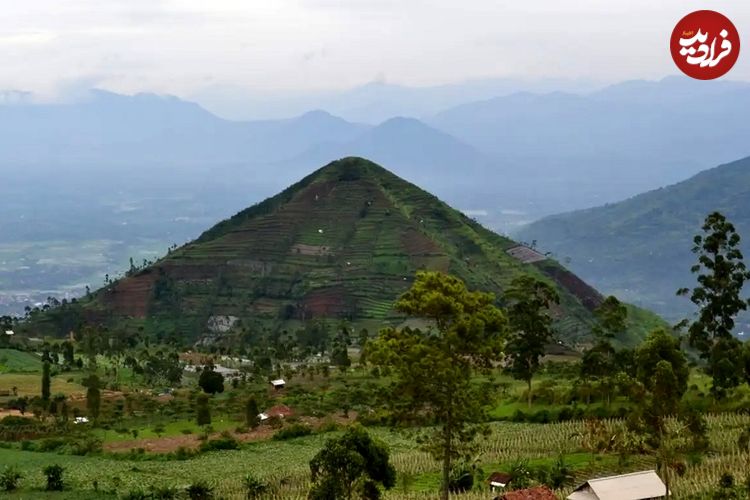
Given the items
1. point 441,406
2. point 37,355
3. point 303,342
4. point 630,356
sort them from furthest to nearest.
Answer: point 303,342 < point 37,355 < point 630,356 < point 441,406

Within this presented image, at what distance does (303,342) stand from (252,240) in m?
50.3

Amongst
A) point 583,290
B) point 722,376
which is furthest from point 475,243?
point 722,376

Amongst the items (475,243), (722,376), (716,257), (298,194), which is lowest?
(722,376)

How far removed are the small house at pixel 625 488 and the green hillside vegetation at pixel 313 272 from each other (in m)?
103

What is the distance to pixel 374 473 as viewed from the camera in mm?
34594

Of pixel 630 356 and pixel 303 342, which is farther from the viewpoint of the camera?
pixel 303 342

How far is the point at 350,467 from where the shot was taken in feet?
110

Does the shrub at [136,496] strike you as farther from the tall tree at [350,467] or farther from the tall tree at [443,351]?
the tall tree at [443,351]

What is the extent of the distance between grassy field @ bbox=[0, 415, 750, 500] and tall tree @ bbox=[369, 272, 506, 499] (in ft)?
28.9

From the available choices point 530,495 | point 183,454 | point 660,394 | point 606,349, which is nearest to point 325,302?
point 183,454

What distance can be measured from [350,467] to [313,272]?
134 meters

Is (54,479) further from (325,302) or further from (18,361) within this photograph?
(325,302)

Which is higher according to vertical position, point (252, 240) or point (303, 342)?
point (252, 240)

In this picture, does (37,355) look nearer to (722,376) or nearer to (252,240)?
(252,240)
